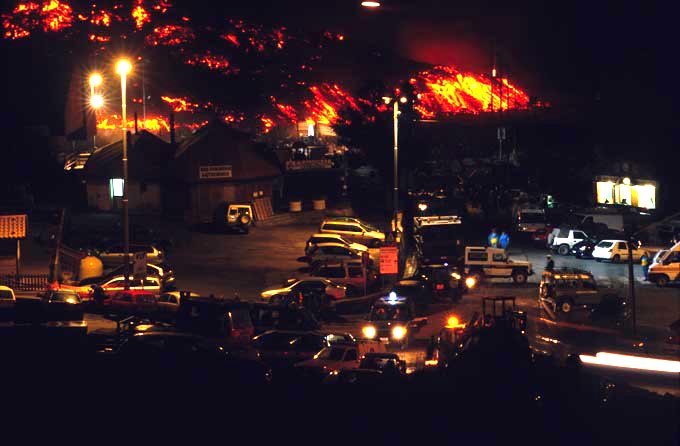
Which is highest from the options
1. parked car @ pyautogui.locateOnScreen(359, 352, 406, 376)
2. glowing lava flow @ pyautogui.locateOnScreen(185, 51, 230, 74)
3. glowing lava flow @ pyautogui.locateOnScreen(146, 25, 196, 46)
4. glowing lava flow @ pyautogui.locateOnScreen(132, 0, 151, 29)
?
glowing lava flow @ pyautogui.locateOnScreen(132, 0, 151, 29)

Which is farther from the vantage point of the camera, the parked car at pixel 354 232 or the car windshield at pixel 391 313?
the parked car at pixel 354 232

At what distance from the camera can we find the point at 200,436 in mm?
15008

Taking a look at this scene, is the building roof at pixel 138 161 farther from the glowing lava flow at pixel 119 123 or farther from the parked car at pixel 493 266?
the glowing lava flow at pixel 119 123

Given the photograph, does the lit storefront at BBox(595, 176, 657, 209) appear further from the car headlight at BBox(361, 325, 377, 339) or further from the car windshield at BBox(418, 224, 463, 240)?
the car headlight at BBox(361, 325, 377, 339)

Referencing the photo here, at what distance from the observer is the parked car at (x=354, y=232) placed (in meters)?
47.5

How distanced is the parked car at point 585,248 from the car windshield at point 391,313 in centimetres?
2032

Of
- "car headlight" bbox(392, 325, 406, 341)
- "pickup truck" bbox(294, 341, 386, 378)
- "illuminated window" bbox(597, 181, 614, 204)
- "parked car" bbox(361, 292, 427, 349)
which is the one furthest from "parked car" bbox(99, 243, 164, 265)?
"illuminated window" bbox(597, 181, 614, 204)

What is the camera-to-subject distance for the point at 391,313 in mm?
28547

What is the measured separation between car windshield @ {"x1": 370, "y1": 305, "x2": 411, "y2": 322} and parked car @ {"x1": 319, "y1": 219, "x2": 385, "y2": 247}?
60.5ft

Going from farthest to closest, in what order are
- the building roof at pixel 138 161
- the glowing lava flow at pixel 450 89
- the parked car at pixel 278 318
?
the glowing lava flow at pixel 450 89, the building roof at pixel 138 161, the parked car at pixel 278 318

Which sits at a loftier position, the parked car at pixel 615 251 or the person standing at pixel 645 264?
the parked car at pixel 615 251

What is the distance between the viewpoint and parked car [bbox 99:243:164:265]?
129 ft

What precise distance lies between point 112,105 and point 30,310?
82748 mm

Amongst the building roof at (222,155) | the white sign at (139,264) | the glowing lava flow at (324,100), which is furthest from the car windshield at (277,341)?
the glowing lava flow at (324,100)
